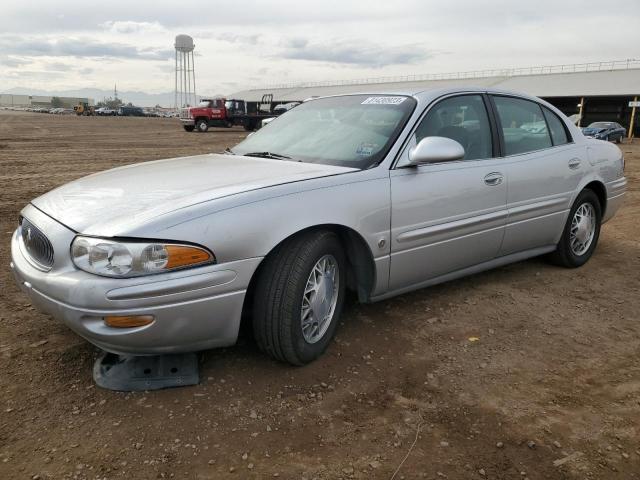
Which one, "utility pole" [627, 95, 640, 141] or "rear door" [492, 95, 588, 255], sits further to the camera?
"utility pole" [627, 95, 640, 141]

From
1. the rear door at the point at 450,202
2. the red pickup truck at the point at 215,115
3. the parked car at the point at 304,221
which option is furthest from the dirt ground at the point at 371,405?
the red pickup truck at the point at 215,115

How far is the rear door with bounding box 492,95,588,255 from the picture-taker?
387 centimetres

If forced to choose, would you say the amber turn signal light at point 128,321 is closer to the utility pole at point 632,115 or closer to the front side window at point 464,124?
the front side window at point 464,124

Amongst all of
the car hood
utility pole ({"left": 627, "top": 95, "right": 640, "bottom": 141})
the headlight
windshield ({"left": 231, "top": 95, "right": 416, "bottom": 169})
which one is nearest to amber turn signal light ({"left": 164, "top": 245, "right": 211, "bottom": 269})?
the headlight

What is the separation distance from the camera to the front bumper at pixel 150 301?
2.25 meters

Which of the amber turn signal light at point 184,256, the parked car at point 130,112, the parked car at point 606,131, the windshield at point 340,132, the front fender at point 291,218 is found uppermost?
the parked car at point 130,112

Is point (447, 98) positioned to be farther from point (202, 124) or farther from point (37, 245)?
point (202, 124)

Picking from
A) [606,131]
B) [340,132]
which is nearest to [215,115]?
[606,131]

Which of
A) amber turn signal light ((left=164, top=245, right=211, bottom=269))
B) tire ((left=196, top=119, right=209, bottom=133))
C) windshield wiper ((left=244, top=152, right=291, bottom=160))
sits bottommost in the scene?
amber turn signal light ((left=164, top=245, right=211, bottom=269))

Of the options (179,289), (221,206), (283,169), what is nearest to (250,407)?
(179,289)

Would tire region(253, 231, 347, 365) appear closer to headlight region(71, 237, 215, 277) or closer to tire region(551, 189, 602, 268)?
headlight region(71, 237, 215, 277)

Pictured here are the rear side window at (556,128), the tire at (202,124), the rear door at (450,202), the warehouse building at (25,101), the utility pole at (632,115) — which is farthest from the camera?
the warehouse building at (25,101)

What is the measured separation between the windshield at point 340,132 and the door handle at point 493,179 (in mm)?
735

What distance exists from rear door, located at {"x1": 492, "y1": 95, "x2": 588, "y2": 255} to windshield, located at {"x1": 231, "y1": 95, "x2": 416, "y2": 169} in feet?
3.28
